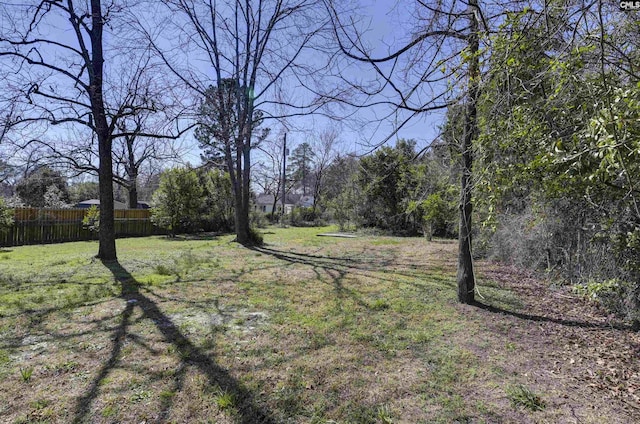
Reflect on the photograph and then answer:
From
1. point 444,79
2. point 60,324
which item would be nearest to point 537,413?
point 444,79

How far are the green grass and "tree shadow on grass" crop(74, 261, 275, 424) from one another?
0.01m

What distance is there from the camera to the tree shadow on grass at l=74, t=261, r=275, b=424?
81.9 inches

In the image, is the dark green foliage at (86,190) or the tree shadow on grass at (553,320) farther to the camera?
the dark green foliage at (86,190)

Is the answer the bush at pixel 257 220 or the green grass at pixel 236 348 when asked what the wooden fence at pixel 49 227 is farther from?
the bush at pixel 257 220

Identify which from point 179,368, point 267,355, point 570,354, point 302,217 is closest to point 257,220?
point 302,217

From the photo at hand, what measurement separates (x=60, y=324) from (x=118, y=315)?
1.67 ft

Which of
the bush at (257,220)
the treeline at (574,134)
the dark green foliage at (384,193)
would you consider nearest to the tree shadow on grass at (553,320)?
the treeline at (574,134)

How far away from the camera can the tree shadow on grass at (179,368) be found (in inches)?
81.9

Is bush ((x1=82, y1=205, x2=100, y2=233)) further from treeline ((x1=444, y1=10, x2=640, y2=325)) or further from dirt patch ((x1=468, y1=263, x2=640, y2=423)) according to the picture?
dirt patch ((x1=468, y1=263, x2=640, y2=423))

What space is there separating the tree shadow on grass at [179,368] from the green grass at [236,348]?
1 centimetres

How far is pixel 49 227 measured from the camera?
11.5m

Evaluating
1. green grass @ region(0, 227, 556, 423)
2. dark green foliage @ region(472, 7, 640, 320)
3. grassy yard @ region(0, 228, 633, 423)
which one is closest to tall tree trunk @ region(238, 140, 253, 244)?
green grass @ region(0, 227, 556, 423)

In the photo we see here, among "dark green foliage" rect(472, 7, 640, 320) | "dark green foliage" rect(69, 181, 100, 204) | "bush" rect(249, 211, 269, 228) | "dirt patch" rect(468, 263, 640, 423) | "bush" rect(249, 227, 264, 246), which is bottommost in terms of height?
"dirt patch" rect(468, 263, 640, 423)

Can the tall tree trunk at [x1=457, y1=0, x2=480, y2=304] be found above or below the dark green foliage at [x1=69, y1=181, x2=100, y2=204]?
below
